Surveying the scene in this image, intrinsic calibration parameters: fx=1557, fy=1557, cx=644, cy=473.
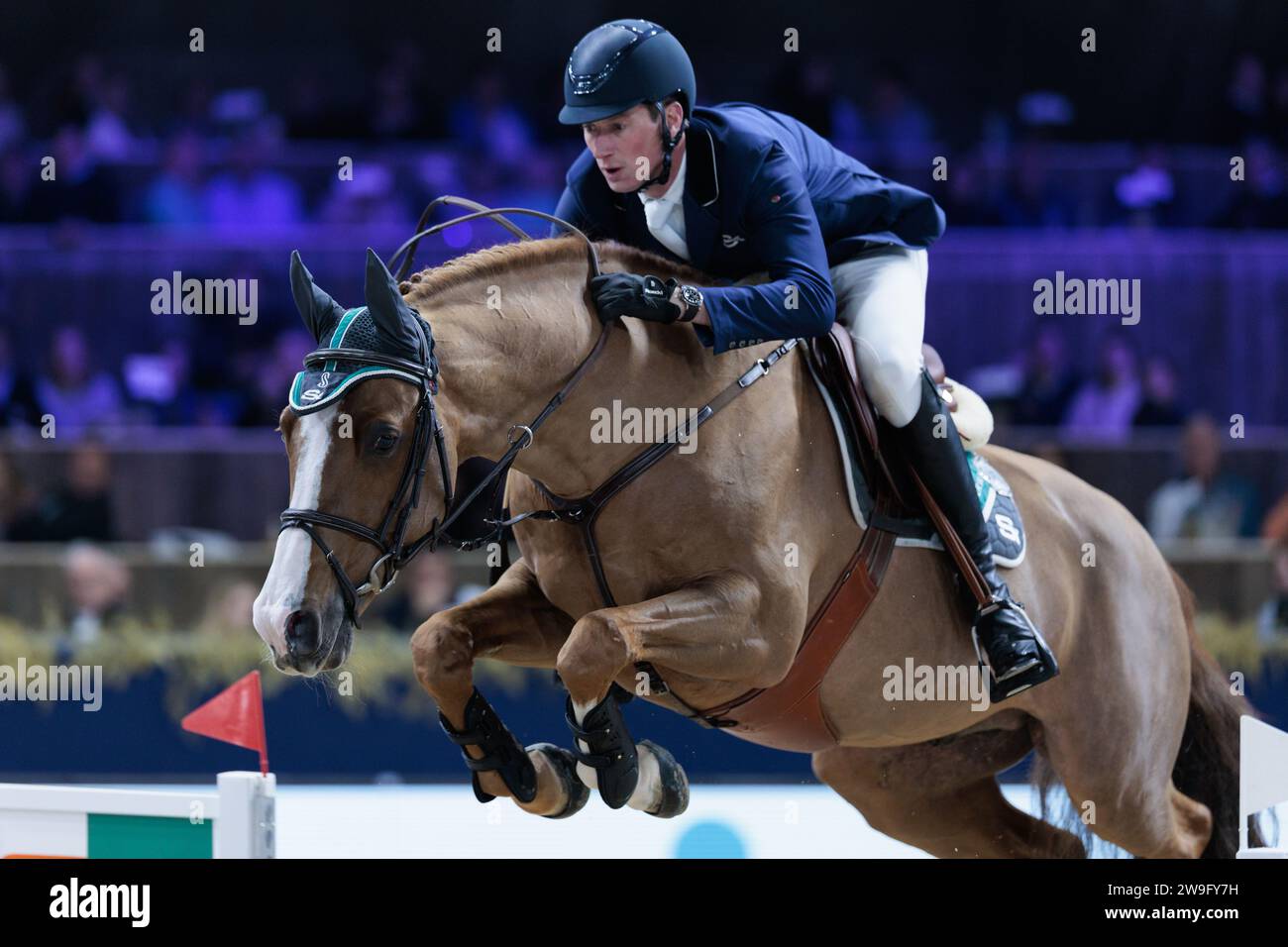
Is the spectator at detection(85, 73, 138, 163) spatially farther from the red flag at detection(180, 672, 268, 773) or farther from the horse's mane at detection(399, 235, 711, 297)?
the horse's mane at detection(399, 235, 711, 297)

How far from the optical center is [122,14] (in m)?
12.0

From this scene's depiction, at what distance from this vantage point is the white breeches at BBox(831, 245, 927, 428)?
388cm

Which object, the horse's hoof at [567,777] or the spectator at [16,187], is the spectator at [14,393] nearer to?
the spectator at [16,187]

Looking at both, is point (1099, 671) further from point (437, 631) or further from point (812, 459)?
point (437, 631)

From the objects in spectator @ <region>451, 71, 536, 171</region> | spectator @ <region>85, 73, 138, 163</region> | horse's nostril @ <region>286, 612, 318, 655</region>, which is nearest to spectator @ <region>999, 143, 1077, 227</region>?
spectator @ <region>451, 71, 536, 171</region>

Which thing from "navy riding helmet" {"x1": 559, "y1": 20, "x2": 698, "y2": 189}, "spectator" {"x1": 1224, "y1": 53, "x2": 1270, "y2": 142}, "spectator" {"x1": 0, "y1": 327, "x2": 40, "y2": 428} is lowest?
"spectator" {"x1": 0, "y1": 327, "x2": 40, "y2": 428}

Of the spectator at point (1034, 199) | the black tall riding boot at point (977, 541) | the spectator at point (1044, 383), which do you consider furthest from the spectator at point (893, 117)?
the black tall riding boot at point (977, 541)

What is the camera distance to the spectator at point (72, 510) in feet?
26.8

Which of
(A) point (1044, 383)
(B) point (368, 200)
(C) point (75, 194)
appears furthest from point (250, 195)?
(A) point (1044, 383)

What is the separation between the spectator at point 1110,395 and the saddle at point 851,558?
5.35 meters

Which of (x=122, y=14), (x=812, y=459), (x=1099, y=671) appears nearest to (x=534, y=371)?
(x=812, y=459)

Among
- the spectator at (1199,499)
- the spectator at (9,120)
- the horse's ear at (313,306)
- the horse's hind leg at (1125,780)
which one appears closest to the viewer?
the horse's ear at (313,306)

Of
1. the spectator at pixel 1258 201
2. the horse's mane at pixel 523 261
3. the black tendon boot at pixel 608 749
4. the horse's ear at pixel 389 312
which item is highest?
the spectator at pixel 1258 201

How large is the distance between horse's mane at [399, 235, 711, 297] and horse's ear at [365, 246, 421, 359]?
10.8 inches
